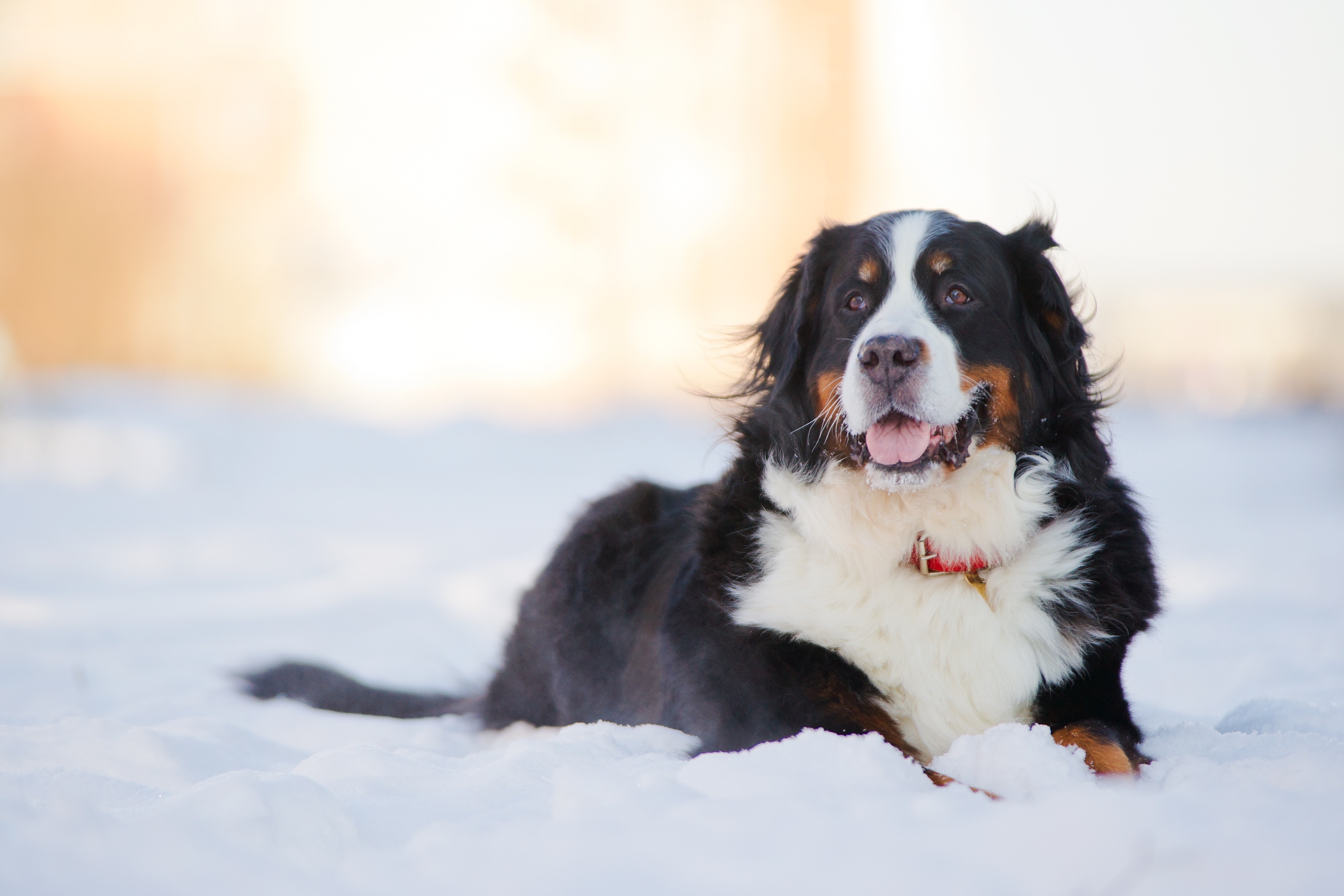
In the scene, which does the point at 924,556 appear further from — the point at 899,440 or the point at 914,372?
the point at 914,372

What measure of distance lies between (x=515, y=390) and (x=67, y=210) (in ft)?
30.2

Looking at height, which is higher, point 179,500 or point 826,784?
point 826,784

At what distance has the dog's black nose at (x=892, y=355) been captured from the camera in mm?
2480

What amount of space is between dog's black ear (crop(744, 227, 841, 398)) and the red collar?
66 centimetres

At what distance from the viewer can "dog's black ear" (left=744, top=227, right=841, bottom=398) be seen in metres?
2.94

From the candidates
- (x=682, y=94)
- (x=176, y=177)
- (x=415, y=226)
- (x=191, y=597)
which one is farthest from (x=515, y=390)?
(x=191, y=597)

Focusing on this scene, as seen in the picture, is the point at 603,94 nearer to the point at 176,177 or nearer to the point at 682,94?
the point at 682,94

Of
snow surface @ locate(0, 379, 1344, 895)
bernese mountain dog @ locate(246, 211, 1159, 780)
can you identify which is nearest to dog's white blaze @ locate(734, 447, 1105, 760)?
bernese mountain dog @ locate(246, 211, 1159, 780)

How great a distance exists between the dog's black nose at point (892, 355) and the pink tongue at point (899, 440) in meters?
0.14

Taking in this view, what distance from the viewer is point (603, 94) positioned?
1797cm

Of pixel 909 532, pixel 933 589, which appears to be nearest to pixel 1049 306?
pixel 909 532

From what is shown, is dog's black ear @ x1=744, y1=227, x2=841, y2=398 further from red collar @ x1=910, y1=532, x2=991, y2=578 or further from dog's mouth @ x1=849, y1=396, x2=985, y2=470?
red collar @ x1=910, y1=532, x2=991, y2=578

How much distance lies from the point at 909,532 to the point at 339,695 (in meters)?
2.17

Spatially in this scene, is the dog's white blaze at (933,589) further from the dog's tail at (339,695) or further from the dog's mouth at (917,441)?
the dog's tail at (339,695)
